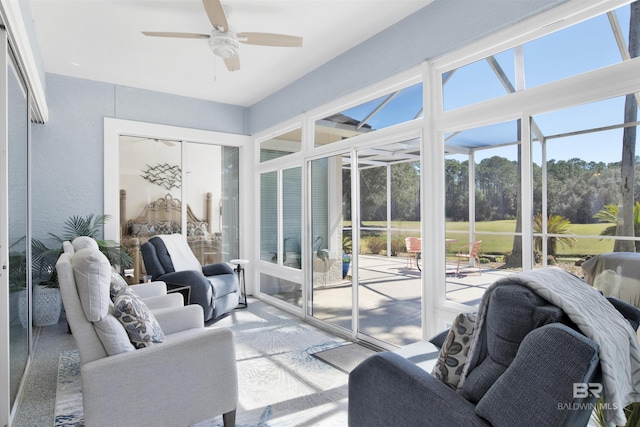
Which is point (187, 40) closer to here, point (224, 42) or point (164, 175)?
point (224, 42)

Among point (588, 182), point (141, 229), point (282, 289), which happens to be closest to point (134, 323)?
point (588, 182)

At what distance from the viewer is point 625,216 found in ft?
6.45

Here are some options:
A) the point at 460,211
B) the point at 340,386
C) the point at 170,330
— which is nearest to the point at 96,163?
the point at 170,330

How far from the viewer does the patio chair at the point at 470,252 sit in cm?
269

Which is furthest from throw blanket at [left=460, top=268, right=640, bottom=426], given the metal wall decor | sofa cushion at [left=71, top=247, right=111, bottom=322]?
the metal wall decor

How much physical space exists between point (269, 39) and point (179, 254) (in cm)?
275

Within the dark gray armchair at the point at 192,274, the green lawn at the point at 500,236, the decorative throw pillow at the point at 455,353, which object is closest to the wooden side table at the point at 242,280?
the dark gray armchair at the point at 192,274

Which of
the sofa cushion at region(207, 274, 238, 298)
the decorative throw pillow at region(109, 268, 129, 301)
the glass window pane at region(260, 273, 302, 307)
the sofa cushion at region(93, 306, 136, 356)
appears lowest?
the glass window pane at region(260, 273, 302, 307)

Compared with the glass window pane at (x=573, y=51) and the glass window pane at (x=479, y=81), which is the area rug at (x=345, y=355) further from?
the glass window pane at (x=573, y=51)

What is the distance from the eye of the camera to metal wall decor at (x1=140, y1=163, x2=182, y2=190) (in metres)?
4.99

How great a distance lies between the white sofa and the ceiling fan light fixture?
73.8 inches

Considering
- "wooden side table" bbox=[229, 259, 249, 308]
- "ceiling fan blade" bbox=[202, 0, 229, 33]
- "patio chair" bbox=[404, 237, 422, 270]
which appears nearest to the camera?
"ceiling fan blade" bbox=[202, 0, 229, 33]

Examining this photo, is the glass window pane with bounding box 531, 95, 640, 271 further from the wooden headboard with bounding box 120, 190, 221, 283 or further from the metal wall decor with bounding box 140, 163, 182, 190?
the metal wall decor with bounding box 140, 163, 182, 190

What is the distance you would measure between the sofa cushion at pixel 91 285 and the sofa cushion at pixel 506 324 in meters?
1.61
